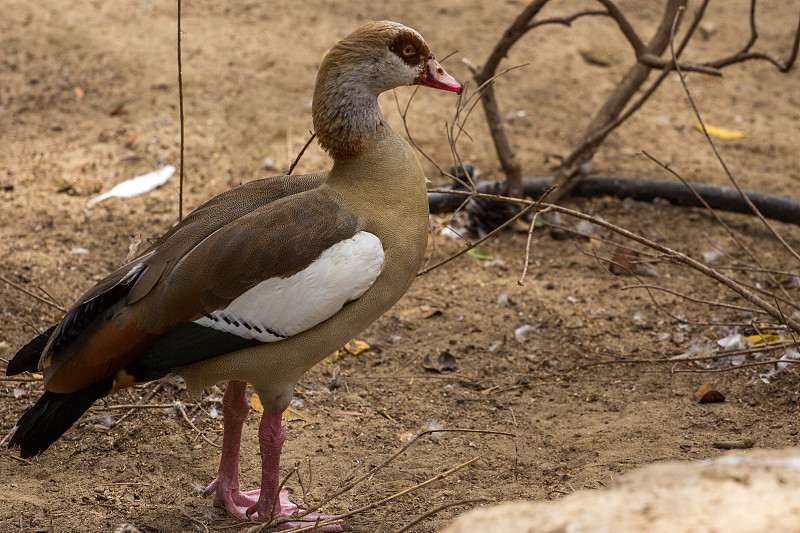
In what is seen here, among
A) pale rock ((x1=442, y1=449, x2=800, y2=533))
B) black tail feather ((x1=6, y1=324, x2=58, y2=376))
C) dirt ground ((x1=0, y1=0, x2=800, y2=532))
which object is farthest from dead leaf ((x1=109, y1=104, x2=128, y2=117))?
pale rock ((x1=442, y1=449, x2=800, y2=533))

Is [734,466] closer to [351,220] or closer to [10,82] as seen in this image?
[351,220]

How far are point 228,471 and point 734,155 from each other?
4.90 meters

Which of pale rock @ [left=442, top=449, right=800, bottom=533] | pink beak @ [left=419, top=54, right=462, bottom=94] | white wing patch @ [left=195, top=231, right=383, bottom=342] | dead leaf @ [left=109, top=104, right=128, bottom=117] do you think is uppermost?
pink beak @ [left=419, top=54, right=462, bottom=94]

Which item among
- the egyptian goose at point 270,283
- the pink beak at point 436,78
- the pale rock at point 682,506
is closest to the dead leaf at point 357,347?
the egyptian goose at point 270,283

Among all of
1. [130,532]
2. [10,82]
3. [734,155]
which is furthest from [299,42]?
[130,532]

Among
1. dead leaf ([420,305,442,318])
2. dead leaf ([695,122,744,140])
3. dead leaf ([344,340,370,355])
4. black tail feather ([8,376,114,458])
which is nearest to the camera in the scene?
black tail feather ([8,376,114,458])

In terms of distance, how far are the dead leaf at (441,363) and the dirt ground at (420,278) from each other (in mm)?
32

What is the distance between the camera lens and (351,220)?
9.73 feet

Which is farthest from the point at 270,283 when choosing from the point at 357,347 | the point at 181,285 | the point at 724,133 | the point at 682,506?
the point at 724,133

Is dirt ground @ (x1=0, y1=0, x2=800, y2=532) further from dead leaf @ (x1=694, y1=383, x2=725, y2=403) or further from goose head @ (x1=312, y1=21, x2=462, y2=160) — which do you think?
goose head @ (x1=312, y1=21, x2=462, y2=160)

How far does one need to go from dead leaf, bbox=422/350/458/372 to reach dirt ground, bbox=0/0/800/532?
0.03 meters

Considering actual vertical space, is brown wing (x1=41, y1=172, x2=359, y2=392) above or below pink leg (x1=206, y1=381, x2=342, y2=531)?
above

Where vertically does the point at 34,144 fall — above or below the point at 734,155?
above

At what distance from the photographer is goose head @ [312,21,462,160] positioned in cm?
309
